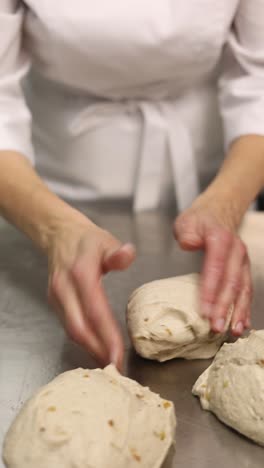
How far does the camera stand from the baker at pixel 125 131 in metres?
1.08

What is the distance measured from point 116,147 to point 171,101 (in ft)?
0.54

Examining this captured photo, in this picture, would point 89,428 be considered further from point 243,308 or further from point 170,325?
point 243,308

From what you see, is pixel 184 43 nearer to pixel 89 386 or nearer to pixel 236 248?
pixel 236 248

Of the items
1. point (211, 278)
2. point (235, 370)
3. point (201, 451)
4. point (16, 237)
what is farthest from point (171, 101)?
point (201, 451)

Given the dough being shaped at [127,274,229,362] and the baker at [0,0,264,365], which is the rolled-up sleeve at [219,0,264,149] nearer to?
the baker at [0,0,264,365]

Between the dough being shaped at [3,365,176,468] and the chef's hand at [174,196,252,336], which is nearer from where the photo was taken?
the dough being shaped at [3,365,176,468]

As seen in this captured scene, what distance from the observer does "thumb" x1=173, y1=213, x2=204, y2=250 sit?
1130 millimetres

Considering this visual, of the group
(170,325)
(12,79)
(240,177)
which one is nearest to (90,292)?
(170,325)

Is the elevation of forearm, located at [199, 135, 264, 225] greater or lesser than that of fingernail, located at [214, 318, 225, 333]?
lesser

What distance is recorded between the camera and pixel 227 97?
152cm

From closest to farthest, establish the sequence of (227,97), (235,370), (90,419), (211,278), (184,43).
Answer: (90,419)
(235,370)
(211,278)
(184,43)
(227,97)

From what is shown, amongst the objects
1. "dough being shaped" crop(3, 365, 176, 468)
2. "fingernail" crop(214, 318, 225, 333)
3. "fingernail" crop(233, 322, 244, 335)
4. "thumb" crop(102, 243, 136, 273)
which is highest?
"thumb" crop(102, 243, 136, 273)

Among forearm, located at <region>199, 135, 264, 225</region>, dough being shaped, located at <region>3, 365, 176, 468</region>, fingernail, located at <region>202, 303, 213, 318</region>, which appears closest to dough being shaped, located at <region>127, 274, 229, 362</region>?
fingernail, located at <region>202, 303, 213, 318</region>

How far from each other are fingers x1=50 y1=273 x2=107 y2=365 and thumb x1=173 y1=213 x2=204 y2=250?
Answer: 0.21 m
